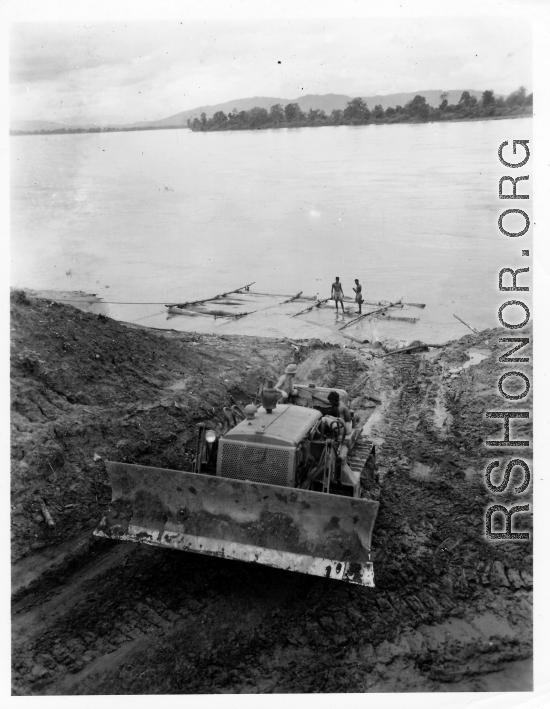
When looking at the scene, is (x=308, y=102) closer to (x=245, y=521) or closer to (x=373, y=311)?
(x=245, y=521)

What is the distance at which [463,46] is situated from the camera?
7.39 meters

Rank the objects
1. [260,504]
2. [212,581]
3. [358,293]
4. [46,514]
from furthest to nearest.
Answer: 1. [358,293]
2. [46,514]
3. [212,581]
4. [260,504]

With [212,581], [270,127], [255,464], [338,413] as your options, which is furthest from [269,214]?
[212,581]

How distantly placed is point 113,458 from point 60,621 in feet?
9.30

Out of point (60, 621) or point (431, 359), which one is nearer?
point (60, 621)

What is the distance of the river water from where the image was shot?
805 cm

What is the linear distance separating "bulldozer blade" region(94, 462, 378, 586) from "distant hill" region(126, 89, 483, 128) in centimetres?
492

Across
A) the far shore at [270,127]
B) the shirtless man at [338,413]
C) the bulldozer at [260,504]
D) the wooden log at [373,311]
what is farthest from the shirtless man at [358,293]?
the bulldozer at [260,504]

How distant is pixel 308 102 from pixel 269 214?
2607 mm

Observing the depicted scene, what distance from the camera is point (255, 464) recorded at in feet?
21.8

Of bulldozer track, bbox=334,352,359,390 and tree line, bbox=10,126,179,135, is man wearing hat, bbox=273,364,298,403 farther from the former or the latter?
bulldozer track, bbox=334,352,359,390

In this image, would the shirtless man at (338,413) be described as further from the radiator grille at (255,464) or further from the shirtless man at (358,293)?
the shirtless man at (358,293)
